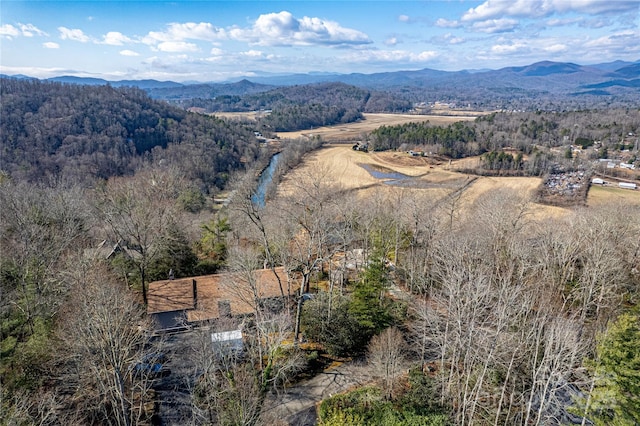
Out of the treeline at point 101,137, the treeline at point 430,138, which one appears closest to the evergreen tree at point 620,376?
the treeline at point 101,137

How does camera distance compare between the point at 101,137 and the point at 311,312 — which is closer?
the point at 311,312

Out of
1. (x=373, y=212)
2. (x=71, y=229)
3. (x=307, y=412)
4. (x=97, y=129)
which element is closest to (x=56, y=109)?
(x=97, y=129)

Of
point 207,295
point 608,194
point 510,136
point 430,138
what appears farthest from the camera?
point 510,136

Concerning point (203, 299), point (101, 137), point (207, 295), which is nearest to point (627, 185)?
point (207, 295)

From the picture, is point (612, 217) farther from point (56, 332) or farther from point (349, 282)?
point (56, 332)

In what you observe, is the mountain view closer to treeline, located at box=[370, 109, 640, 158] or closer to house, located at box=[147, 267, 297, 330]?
house, located at box=[147, 267, 297, 330]

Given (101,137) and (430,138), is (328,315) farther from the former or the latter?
(430,138)
